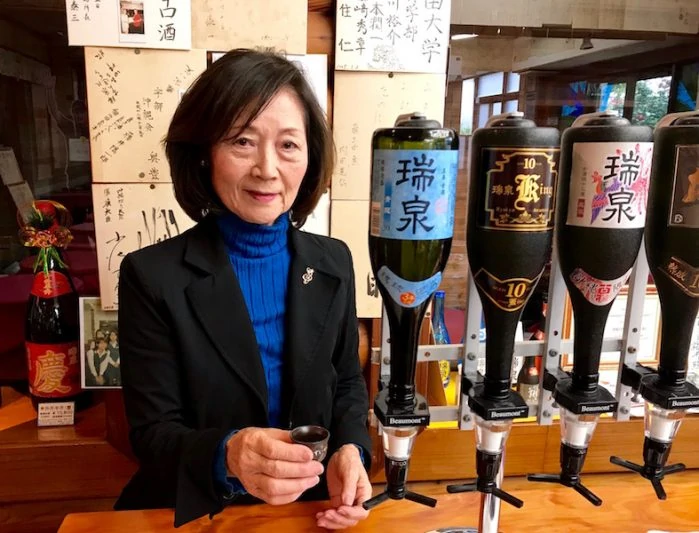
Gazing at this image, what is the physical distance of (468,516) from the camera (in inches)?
37.3

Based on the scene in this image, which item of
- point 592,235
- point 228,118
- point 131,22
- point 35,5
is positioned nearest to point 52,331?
point 131,22

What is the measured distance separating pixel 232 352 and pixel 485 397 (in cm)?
58

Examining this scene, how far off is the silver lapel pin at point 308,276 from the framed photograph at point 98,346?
936mm

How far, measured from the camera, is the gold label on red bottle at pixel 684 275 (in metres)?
0.75

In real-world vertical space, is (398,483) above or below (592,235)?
below

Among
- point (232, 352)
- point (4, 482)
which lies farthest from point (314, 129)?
point (4, 482)

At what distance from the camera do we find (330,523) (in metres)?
0.90

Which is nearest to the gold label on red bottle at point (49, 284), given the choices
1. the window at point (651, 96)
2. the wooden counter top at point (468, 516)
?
the wooden counter top at point (468, 516)

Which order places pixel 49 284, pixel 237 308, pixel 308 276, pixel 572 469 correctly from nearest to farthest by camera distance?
pixel 572 469 → pixel 237 308 → pixel 308 276 → pixel 49 284

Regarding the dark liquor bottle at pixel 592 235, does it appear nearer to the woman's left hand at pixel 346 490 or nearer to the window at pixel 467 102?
the woman's left hand at pixel 346 490

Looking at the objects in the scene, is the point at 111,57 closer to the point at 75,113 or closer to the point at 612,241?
the point at 75,113

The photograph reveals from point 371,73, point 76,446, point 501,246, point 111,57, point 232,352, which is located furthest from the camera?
point 76,446

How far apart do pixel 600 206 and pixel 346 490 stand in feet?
1.92

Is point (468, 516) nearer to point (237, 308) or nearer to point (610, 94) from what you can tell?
point (237, 308)
